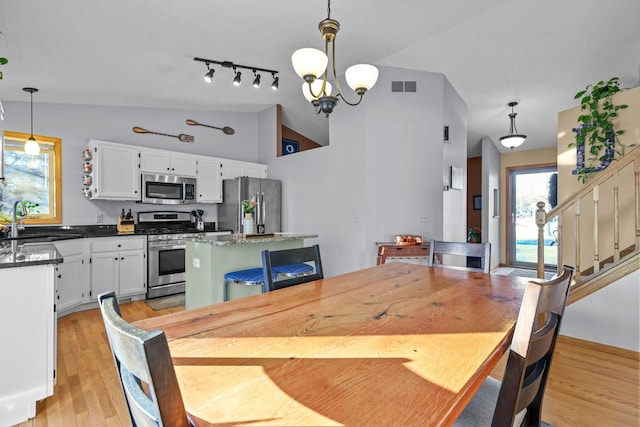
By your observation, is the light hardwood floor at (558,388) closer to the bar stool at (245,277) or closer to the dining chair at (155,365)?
the bar stool at (245,277)

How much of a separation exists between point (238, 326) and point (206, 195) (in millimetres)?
4334

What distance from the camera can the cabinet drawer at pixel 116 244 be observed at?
3.77 m

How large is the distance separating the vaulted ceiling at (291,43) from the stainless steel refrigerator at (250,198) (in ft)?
4.57

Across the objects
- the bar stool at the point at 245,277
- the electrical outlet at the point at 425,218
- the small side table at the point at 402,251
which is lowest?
the bar stool at the point at 245,277

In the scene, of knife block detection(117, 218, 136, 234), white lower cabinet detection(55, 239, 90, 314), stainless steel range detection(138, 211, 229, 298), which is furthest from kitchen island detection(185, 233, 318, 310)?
knife block detection(117, 218, 136, 234)

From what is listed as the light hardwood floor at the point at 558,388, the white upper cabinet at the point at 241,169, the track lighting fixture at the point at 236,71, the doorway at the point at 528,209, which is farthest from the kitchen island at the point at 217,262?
the doorway at the point at 528,209

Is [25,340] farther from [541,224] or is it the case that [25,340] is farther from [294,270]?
[541,224]

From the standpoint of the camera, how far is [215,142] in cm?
550

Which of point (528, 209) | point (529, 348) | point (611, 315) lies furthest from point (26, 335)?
point (528, 209)

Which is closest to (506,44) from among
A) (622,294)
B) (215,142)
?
(622,294)

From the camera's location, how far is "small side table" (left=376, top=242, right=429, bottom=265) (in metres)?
3.61

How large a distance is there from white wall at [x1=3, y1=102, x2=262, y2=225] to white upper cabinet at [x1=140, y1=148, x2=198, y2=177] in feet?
1.23

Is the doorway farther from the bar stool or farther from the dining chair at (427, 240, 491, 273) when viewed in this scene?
the bar stool

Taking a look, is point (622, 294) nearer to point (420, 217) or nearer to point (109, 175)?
point (420, 217)
